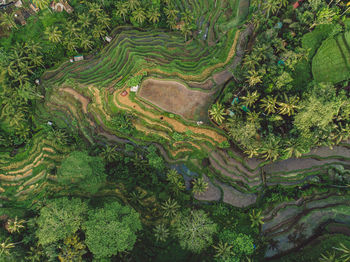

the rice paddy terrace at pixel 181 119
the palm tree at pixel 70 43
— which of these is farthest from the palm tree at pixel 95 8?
the palm tree at pixel 70 43

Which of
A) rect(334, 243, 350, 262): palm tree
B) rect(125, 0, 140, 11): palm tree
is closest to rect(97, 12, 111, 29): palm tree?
rect(125, 0, 140, 11): palm tree

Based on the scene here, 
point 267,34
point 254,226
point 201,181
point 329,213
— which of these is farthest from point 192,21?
point 329,213

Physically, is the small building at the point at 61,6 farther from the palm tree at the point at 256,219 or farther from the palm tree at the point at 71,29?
the palm tree at the point at 256,219

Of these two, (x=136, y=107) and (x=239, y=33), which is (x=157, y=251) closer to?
(x=136, y=107)

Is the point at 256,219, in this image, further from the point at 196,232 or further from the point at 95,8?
the point at 95,8

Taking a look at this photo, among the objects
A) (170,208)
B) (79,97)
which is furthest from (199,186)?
(79,97)

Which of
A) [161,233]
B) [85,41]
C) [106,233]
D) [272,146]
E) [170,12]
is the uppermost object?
[85,41]
